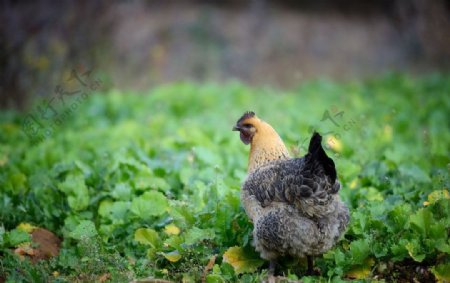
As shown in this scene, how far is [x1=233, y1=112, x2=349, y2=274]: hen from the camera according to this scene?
418 cm

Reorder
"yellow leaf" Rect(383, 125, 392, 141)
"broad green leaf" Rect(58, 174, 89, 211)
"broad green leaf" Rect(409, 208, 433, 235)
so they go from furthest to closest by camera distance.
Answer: "yellow leaf" Rect(383, 125, 392, 141) → "broad green leaf" Rect(58, 174, 89, 211) → "broad green leaf" Rect(409, 208, 433, 235)

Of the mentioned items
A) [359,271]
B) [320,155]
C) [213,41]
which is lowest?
[359,271]

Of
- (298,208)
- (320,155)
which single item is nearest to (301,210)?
(298,208)

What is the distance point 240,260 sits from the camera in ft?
15.4

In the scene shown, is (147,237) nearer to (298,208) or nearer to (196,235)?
(196,235)

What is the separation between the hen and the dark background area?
748 centimetres

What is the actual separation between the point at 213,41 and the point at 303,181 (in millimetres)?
13265

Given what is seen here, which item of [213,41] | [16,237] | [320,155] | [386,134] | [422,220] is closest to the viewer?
[320,155]

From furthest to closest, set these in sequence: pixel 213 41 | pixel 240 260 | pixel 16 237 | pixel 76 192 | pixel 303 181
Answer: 1. pixel 213 41
2. pixel 76 192
3. pixel 16 237
4. pixel 240 260
5. pixel 303 181

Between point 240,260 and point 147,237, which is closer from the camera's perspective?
point 240,260

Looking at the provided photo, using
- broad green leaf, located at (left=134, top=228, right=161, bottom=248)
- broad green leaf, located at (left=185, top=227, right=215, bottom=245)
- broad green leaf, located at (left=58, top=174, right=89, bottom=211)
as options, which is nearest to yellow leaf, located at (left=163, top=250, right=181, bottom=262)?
broad green leaf, located at (left=185, top=227, right=215, bottom=245)

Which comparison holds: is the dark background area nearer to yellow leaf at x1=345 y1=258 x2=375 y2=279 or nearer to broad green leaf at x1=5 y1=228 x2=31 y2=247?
broad green leaf at x1=5 y1=228 x2=31 y2=247

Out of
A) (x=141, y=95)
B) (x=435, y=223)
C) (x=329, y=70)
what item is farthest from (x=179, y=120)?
(x=329, y=70)

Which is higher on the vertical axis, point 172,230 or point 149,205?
point 149,205
